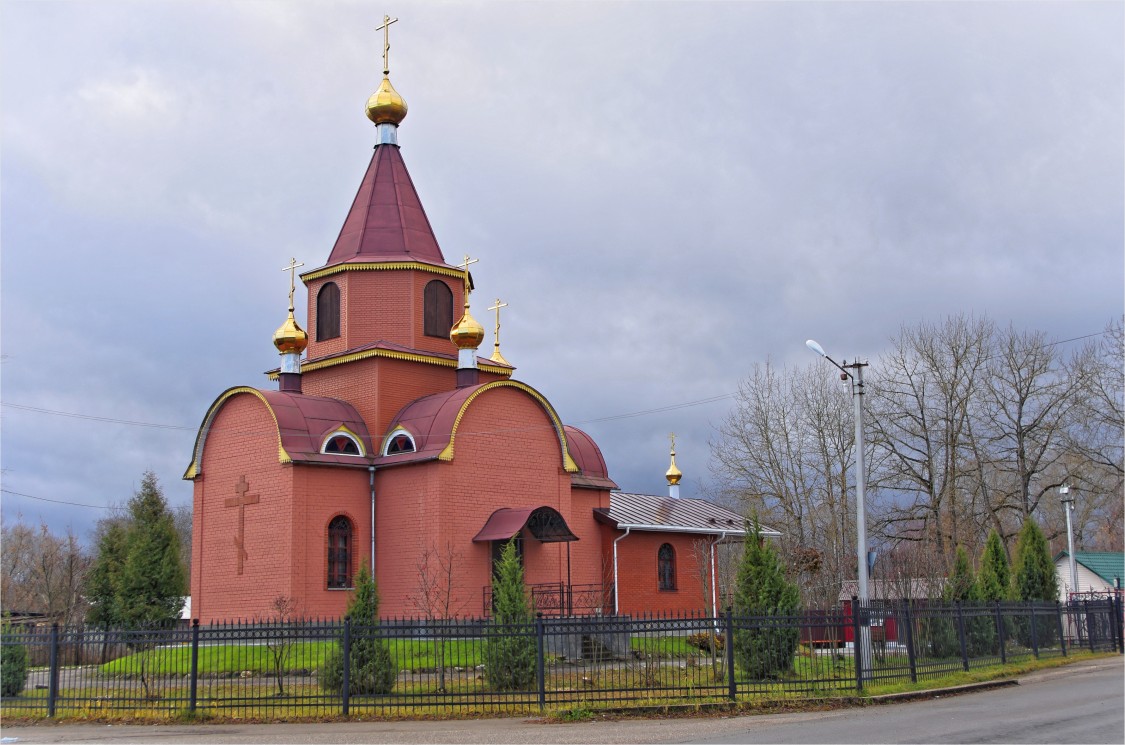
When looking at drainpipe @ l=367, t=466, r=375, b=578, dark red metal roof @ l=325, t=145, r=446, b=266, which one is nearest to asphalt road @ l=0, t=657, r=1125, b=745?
drainpipe @ l=367, t=466, r=375, b=578

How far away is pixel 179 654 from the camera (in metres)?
18.5

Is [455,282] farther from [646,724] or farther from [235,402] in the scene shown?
[646,724]

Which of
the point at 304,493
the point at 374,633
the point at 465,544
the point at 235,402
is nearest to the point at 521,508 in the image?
the point at 465,544

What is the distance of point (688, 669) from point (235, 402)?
12.2 metres

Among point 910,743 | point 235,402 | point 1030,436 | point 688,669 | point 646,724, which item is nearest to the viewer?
point 910,743

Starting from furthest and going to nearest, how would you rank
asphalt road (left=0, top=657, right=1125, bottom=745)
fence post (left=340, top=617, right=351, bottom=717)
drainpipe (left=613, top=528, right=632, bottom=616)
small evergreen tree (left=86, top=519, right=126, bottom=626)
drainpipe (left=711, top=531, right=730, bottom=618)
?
1. small evergreen tree (left=86, top=519, right=126, bottom=626)
2. drainpipe (left=711, top=531, right=730, bottom=618)
3. drainpipe (left=613, top=528, right=632, bottom=616)
4. fence post (left=340, top=617, right=351, bottom=717)
5. asphalt road (left=0, top=657, right=1125, bottom=745)

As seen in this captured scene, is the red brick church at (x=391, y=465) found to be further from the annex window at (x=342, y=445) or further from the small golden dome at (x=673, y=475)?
the small golden dome at (x=673, y=475)

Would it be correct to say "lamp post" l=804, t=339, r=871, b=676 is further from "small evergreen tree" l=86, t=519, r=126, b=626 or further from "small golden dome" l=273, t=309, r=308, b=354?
"small evergreen tree" l=86, t=519, r=126, b=626

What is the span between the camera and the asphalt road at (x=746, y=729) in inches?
457

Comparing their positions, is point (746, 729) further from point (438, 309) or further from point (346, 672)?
point (438, 309)

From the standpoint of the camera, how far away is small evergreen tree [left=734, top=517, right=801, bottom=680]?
50.6 ft

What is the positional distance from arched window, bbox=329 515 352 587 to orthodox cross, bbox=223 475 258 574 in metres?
1.71

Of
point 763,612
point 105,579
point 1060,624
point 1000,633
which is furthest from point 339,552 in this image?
point 1060,624

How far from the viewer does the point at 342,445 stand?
2322 centimetres
